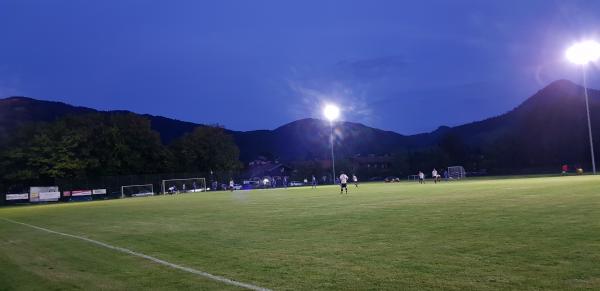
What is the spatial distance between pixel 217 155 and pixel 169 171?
33.5 feet

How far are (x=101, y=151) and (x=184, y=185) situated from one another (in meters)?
16.2

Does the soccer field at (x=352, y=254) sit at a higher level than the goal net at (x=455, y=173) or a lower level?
lower

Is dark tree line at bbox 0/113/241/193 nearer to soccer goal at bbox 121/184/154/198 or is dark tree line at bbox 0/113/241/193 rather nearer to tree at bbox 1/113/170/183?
tree at bbox 1/113/170/183

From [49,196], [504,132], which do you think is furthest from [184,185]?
[504,132]

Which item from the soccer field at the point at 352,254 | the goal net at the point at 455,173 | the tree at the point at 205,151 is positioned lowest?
the soccer field at the point at 352,254

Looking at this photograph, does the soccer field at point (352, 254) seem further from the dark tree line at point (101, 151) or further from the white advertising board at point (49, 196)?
the dark tree line at point (101, 151)

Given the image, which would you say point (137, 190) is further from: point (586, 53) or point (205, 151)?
point (586, 53)

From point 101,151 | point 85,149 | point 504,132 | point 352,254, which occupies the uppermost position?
point 504,132

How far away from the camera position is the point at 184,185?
7400cm

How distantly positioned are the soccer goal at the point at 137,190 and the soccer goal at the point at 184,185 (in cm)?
213

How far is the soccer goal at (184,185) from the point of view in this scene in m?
72.9

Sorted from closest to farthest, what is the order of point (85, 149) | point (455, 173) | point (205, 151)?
1. point (85, 149)
2. point (455, 173)
3. point (205, 151)

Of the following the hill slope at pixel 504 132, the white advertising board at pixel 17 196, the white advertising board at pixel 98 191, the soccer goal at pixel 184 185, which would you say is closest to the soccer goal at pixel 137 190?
the soccer goal at pixel 184 185

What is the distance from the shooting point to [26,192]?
63875mm
